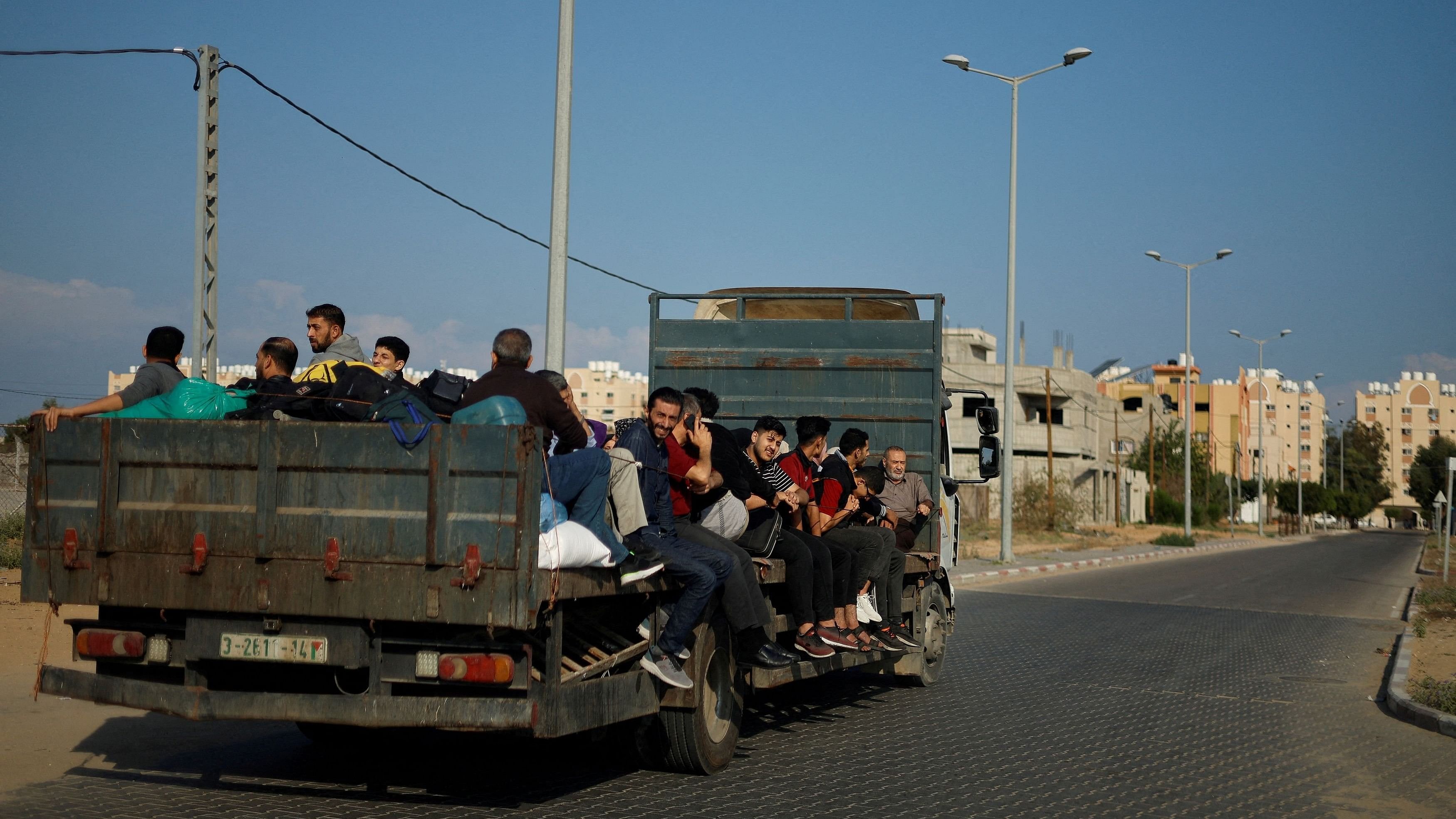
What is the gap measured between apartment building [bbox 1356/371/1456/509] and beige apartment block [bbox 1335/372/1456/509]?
0.19ft

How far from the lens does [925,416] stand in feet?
34.8

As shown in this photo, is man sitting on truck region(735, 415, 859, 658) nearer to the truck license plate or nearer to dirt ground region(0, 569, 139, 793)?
the truck license plate

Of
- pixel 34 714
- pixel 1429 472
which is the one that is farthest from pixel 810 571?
pixel 1429 472

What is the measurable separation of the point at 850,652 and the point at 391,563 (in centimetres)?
411

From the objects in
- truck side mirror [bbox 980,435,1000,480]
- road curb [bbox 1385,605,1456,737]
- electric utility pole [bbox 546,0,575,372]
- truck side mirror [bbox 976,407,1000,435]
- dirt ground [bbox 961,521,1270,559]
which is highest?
electric utility pole [bbox 546,0,575,372]

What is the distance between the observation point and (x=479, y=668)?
5.48m

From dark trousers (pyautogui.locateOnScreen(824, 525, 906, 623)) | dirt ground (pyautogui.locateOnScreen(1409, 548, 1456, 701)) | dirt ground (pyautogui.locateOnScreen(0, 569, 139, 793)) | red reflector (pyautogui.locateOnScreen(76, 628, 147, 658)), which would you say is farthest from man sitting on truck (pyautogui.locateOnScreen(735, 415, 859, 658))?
dirt ground (pyautogui.locateOnScreen(1409, 548, 1456, 701))

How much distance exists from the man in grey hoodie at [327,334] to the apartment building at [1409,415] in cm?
19132

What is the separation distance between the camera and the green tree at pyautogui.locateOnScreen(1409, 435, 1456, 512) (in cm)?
11225

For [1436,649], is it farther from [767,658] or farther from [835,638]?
[767,658]

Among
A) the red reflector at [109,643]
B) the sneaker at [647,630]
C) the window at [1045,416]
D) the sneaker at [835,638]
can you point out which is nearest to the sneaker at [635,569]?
the sneaker at [647,630]

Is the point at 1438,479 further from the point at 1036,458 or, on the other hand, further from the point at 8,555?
the point at 8,555

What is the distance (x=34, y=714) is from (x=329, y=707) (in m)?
4.18

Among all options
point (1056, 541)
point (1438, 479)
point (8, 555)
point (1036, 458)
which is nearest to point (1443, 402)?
point (1438, 479)
